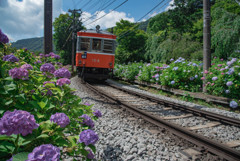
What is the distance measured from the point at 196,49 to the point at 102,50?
6.96 m

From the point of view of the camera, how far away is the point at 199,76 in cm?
649

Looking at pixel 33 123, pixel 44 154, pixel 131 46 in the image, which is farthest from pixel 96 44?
pixel 131 46

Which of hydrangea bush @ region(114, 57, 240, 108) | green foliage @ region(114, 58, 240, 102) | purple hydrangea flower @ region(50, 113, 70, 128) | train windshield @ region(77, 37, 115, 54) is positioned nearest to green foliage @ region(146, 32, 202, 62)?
hydrangea bush @ region(114, 57, 240, 108)

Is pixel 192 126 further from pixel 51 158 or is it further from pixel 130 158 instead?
pixel 51 158

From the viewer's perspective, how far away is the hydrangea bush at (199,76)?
4.85 meters

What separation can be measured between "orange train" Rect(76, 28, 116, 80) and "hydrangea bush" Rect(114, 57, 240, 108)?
2361 mm

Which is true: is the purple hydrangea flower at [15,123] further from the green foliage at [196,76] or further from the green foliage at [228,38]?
the green foliage at [228,38]

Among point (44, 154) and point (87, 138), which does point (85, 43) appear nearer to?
point (87, 138)

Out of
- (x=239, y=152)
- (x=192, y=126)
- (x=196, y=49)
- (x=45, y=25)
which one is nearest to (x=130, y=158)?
(x=239, y=152)

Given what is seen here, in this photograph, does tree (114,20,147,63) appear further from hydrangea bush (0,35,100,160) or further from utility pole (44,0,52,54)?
hydrangea bush (0,35,100,160)

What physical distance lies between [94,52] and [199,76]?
5.92 metres

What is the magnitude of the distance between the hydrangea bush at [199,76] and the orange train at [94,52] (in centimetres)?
236

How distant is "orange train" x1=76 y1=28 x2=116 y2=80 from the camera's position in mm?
9648

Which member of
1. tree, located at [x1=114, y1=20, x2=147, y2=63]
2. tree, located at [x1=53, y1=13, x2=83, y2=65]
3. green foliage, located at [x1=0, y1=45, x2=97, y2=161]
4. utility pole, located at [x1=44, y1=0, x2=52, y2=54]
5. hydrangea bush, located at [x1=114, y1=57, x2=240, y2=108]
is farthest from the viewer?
→ tree, located at [x1=53, y1=13, x2=83, y2=65]
